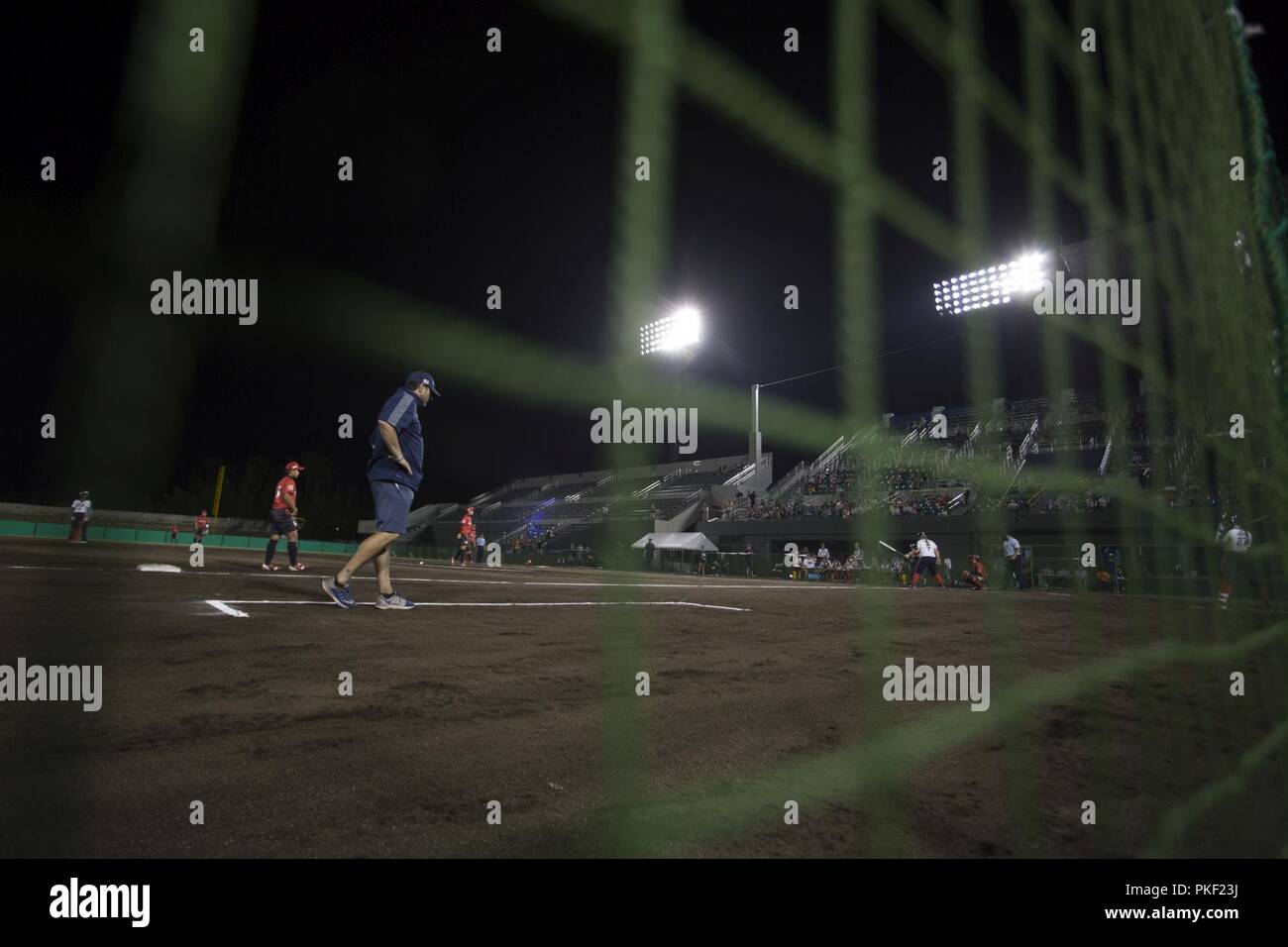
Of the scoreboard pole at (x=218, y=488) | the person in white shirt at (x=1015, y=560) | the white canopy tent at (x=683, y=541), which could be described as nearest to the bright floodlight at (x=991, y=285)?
the person in white shirt at (x=1015, y=560)

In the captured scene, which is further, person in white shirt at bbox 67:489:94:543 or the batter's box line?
person in white shirt at bbox 67:489:94:543

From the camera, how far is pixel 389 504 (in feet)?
16.3

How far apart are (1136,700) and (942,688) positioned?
29.5 inches

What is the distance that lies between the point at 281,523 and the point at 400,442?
6.81m

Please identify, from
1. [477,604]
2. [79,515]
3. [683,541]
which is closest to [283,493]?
[477,604]

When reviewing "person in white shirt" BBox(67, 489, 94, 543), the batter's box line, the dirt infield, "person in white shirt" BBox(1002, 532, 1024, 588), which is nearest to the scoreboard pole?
"person in white shirt" BBox(67, 489, 94, 543)

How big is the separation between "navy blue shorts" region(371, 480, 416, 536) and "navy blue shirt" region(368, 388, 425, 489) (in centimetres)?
5

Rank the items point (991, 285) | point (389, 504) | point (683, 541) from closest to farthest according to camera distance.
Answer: point (389, 504) → point (991, 285) → point (683, 541)

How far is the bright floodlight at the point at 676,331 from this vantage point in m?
38.1

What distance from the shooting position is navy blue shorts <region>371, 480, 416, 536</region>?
4961mm

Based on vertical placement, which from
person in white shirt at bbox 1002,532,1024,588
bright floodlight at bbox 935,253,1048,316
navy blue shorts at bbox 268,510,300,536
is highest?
bright floodlight at bbox 935,253,1048,316

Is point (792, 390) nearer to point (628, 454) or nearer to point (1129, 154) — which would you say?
point (628, 454)

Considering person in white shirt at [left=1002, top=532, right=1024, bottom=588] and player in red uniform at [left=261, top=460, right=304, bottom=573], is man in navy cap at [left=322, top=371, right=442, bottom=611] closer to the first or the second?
player in red uniform at [left=261, top=460, right=304, bottom=573]

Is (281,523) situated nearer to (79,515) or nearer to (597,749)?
(597,749)
